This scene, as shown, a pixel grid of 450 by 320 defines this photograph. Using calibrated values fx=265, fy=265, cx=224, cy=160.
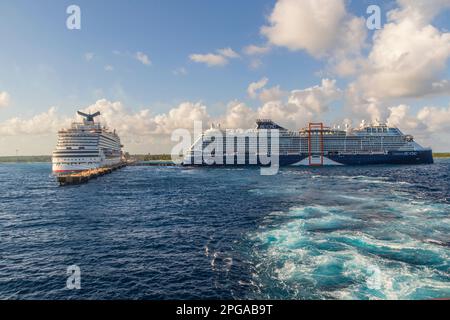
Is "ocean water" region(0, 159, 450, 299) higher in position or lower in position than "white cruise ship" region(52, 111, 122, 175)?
lower

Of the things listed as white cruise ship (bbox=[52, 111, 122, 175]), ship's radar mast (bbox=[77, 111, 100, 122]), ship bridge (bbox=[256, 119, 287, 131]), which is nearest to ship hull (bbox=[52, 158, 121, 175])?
white cruise ship (bbox=[52, 111, 122, 175])

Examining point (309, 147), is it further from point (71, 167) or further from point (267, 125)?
point (71, 167)

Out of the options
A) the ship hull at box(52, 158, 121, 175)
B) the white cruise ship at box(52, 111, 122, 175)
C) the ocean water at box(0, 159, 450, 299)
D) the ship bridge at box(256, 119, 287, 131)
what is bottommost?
the ocean water at box(0, 159, 450, 299)

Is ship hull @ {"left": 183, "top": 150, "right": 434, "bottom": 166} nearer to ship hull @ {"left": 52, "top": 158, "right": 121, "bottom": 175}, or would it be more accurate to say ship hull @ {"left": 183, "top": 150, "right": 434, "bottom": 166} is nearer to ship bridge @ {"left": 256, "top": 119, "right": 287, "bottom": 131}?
ship bridge @ {"left": 256, "top": 119, "right": 287, "bottom": 131}

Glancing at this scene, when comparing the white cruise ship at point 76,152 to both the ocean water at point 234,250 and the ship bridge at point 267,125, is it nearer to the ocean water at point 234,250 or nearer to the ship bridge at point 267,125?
the ocean water at point 234,250

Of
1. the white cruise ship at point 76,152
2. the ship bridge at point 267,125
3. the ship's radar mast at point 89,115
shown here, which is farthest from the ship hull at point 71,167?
the ship bridge at point 267,125

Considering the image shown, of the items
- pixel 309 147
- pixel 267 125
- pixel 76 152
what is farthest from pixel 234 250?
pixel 267 125

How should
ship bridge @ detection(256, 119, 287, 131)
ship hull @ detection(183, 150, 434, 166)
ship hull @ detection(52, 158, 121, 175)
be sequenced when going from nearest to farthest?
ship hull @ detection(52, 158, 121, 175), ship hull @ detection(183, 150, 434, 166), ship bridge @ detection(256, 119, 287, 131)

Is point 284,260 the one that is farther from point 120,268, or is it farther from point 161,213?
point 161,213
